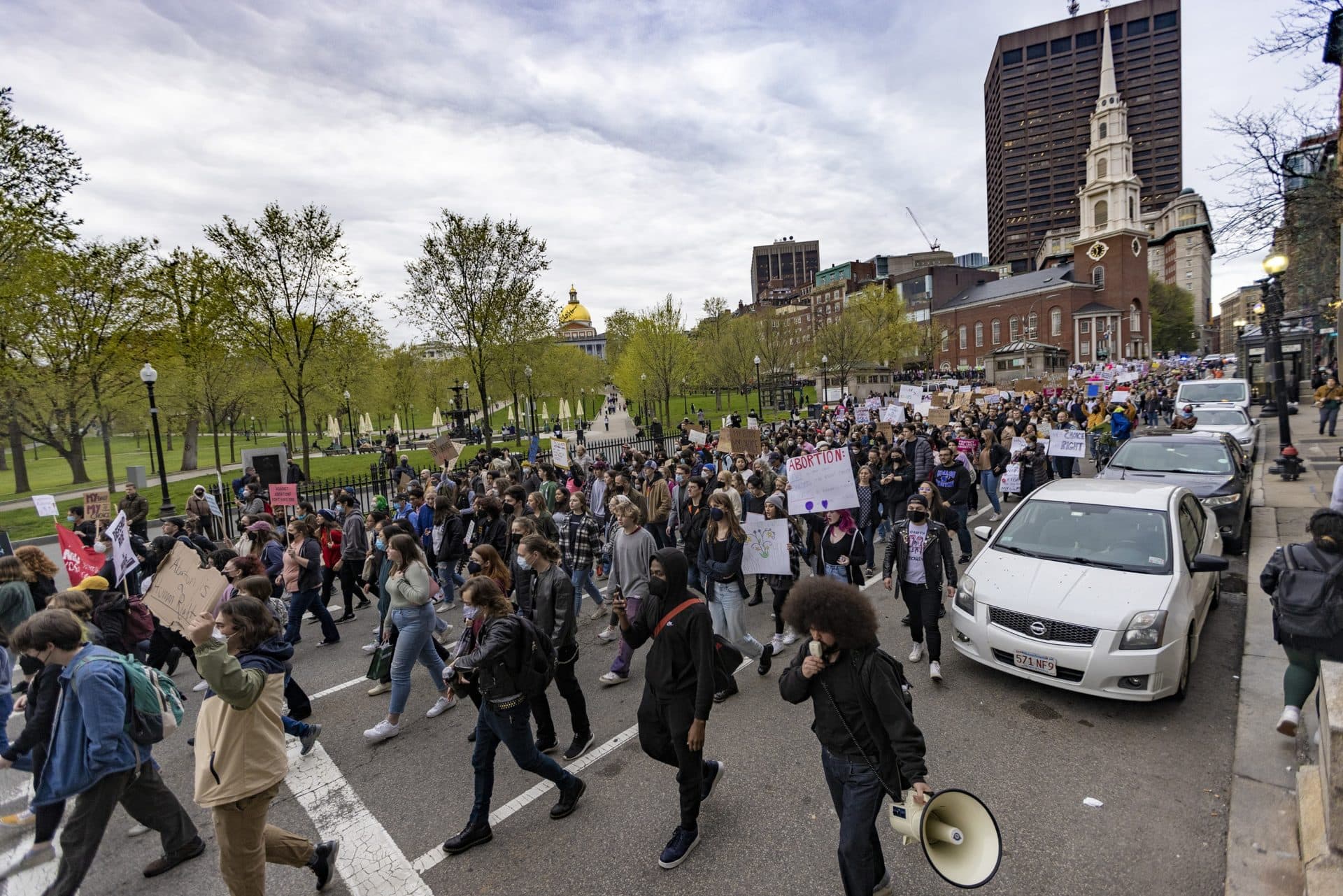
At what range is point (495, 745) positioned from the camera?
418 centimetres

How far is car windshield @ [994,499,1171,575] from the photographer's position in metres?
5.76

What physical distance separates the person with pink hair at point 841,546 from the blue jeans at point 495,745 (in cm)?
363

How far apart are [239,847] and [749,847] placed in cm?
285

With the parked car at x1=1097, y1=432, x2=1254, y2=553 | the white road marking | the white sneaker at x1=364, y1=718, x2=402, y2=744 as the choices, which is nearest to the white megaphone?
the white road marking

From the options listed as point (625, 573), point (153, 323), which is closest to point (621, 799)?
point (625, 573)

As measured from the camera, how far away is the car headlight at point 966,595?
19.1 feet

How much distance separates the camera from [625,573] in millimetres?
6445

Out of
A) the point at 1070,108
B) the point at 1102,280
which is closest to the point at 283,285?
the point at 1102,280

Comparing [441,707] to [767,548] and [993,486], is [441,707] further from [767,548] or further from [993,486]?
[993,486]

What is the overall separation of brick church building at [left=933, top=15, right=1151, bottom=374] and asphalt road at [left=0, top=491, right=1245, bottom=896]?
80827 millimetres

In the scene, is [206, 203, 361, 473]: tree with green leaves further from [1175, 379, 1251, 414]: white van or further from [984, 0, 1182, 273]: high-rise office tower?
[984, 0, 1182, 273]: high-rise office tower

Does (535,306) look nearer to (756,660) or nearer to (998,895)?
(756,660)

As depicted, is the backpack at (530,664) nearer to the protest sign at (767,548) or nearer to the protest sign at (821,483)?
the protest sign at (767,548)

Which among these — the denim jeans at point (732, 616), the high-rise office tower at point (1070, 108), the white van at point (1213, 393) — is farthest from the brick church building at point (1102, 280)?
the denim jeans at point (732, 616)
